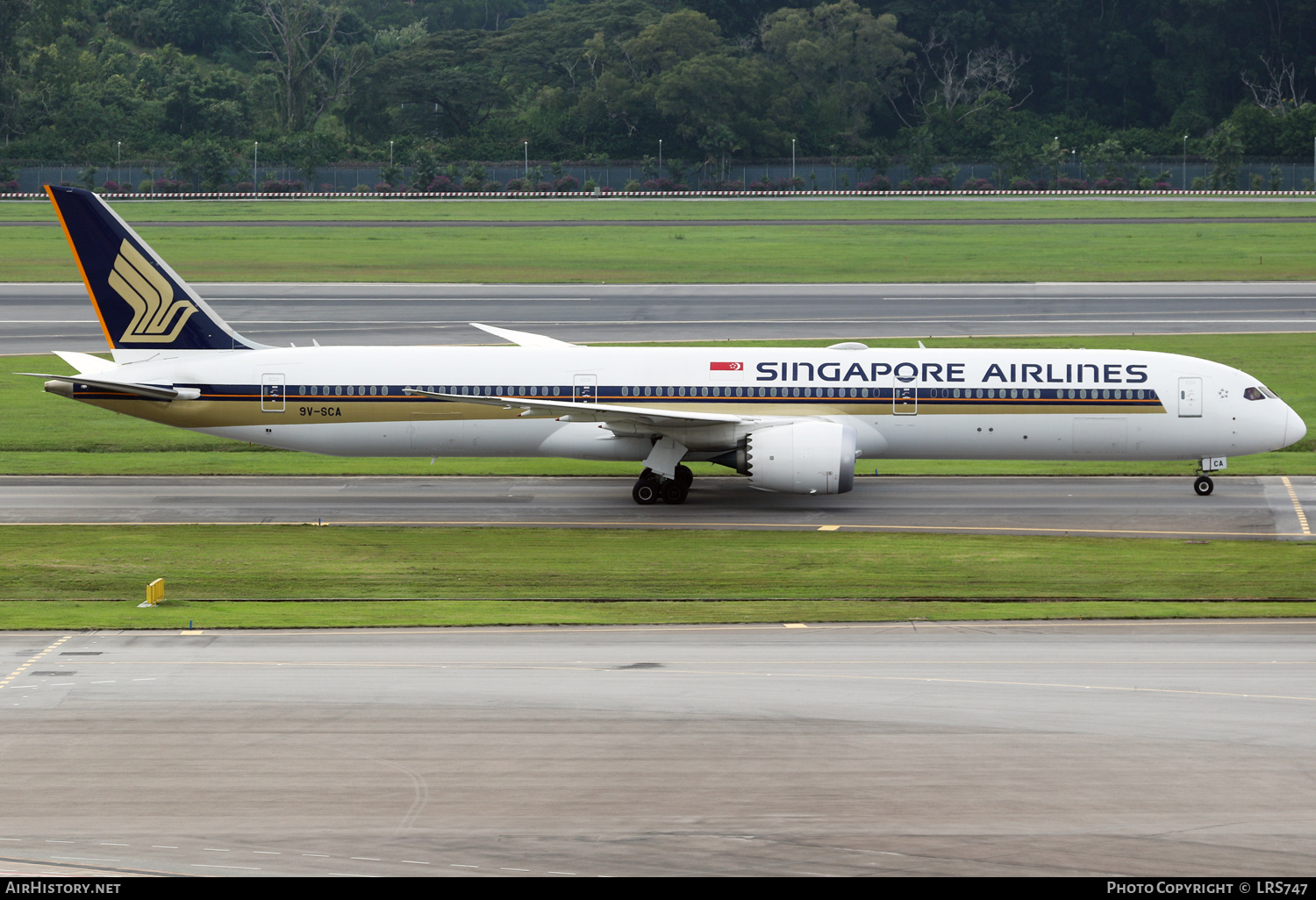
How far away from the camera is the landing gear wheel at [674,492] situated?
42250mm

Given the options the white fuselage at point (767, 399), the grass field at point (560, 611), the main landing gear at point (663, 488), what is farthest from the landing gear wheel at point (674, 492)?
the grass field at point (560, 611)

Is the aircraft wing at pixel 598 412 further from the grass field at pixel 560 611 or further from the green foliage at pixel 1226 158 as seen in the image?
the green foliage at pixel 1226 158

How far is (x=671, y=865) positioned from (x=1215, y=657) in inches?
522

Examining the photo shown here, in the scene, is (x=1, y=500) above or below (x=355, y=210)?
below

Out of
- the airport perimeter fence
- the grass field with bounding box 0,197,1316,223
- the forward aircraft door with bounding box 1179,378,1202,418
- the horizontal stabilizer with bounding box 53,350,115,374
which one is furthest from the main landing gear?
the airport perimeter fence

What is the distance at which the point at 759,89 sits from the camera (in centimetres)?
17875

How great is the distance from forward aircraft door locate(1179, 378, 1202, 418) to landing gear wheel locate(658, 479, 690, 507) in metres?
14.8

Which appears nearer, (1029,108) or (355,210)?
(355,210)

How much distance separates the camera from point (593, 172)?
176125 millimetres

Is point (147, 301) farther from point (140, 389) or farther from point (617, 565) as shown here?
point (617, 565)

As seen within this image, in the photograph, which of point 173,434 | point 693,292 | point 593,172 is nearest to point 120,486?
point 173,434

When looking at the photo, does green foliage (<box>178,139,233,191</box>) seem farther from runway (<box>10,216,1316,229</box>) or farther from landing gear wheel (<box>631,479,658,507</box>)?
landing gear wheel (<box>631,479,658,507</box>)

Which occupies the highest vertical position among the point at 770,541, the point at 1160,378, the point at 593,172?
the point at 593,172

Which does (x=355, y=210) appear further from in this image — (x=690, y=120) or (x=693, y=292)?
(x=693, y=292)
